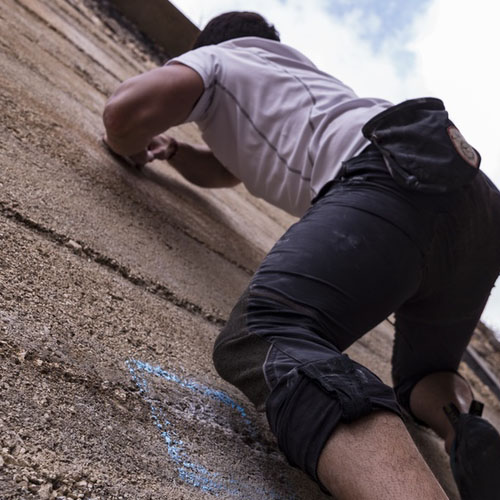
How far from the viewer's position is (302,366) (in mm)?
741

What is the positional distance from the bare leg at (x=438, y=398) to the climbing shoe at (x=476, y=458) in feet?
0.55

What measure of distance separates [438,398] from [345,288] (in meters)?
0.60

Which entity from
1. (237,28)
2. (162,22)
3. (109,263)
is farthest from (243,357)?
(162,22)

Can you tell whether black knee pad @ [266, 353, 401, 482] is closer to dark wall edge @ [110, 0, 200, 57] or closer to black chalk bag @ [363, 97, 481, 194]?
black chalk bag @ [363, 97, 481, 194]

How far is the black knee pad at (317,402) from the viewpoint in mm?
702

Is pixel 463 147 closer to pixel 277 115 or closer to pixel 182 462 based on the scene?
pixel 277 115

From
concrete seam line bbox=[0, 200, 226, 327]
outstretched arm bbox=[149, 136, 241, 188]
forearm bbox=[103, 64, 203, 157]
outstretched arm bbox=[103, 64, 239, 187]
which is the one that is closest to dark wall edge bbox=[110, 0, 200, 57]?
outstretched arm bbox=[149, 136, 241, 188]

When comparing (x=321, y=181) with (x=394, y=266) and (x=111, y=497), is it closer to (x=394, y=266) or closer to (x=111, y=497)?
(x=394, y=266)

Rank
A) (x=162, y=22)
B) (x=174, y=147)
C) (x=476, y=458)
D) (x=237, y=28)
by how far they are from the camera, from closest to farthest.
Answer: (x=476, y=458) < (x=237, y=28) < (x=174, y=147) < (x=162, y=22)

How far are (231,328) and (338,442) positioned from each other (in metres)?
0.26

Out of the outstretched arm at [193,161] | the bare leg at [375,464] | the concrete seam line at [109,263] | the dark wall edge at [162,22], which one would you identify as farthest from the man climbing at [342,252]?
the dark wall edge at [162,22]

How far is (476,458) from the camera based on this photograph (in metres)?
0.99

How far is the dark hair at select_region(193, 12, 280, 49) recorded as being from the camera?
1582 millimetres

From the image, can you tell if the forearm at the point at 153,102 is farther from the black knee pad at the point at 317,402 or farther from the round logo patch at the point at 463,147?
the black knee pad at the point at 317,402
